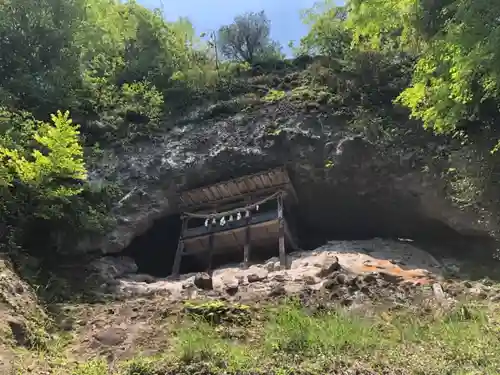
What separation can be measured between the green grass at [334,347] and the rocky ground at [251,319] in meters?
0.02

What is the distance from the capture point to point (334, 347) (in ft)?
20.4

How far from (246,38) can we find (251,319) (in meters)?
14.3

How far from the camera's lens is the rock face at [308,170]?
503 inches

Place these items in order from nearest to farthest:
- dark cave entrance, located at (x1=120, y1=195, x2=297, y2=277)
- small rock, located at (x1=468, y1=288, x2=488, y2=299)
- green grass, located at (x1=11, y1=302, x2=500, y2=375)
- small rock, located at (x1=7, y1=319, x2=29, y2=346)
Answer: green grass, located at (x1=11, y1=302, x2=500, y2=375) < small rock, located at (x1=7, y1=319, x2=29, y2=346) < small rock, located at (x1=468, y1=288, x2=488, y2=299) < dark cave entrance, located at (x1=120, y1=195, x2=297, y2=277)

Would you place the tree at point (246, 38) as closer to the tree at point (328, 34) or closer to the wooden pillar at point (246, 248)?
the tree at point (328, 34)

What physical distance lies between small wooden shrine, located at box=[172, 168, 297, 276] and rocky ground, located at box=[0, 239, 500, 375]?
5.59ft

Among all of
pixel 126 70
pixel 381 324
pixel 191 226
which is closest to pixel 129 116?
pixel 126 70

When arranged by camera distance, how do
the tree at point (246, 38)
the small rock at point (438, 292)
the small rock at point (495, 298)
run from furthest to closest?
1. the tree at point (246, 38)
2. the small rock at point (438, 292)
3. the small rock at point (495, 298)

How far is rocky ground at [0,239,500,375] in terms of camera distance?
6184 mm

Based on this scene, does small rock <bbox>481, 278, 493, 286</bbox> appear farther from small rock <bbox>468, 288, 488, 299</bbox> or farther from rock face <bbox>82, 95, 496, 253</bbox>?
rock face <bbox>82, 95, 496, 253</bbox>

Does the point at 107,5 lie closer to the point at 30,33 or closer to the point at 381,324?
the point at 30,33

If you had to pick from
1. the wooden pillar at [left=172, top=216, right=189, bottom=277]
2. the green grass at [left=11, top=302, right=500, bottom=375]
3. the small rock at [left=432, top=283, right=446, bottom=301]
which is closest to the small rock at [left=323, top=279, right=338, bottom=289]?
the small rock at [left=432, top=283, right=446, bottom=301]

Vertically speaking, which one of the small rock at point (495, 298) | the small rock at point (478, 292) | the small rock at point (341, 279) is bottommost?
the small rock at point (495, 298)

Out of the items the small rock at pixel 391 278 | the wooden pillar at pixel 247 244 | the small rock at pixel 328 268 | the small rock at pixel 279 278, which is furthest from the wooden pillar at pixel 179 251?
the small rock at pixel 391 278
